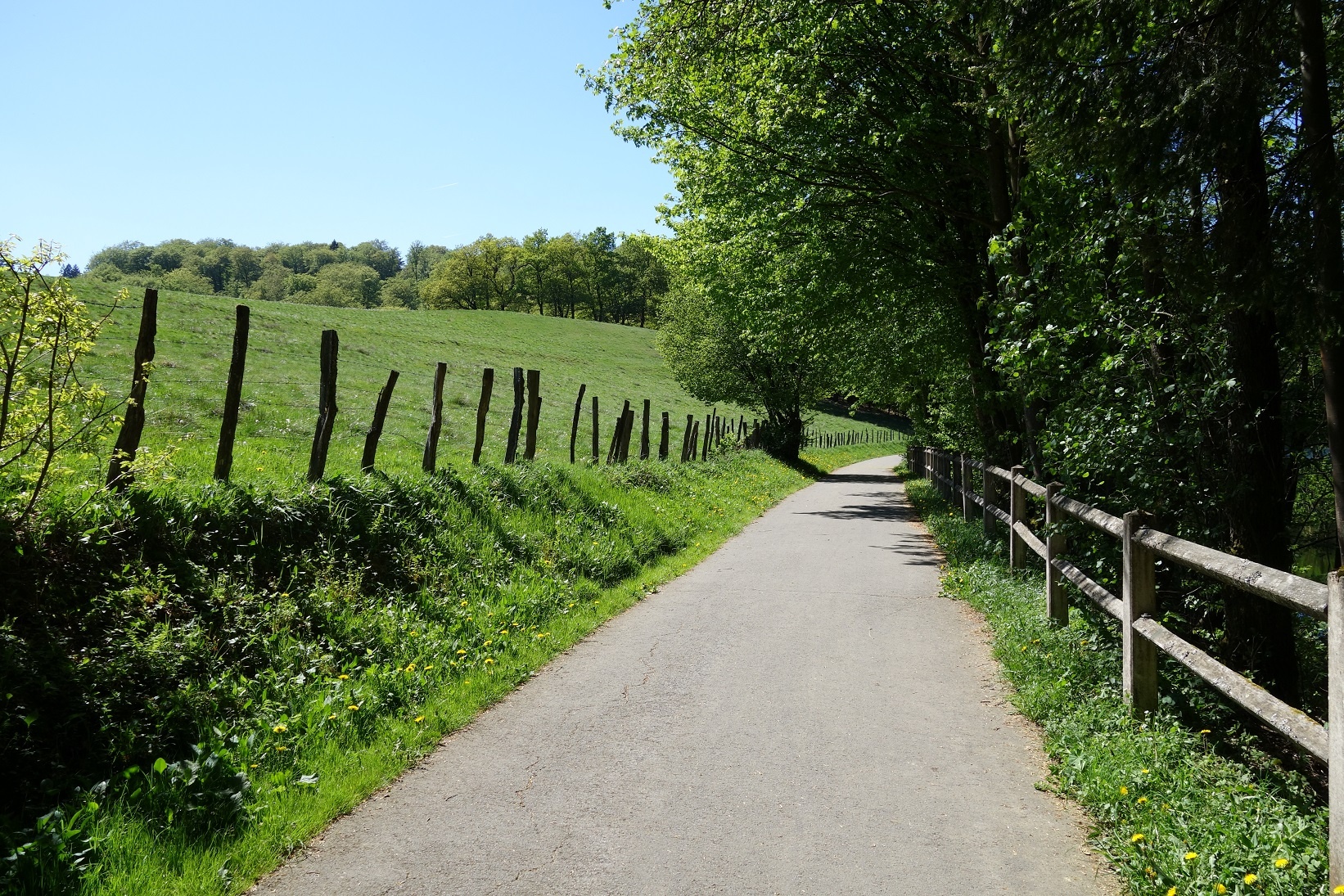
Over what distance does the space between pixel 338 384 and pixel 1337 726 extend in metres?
24.3

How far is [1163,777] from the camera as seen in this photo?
14.3 ft

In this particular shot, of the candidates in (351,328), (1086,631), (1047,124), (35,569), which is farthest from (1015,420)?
(351,328)

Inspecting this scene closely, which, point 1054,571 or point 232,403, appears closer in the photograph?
point 232,403

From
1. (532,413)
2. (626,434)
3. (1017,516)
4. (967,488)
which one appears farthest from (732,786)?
(626,434)

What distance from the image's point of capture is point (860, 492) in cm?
2697

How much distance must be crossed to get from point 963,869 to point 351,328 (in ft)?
135

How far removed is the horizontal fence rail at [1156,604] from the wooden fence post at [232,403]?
Answer: 23.0ft

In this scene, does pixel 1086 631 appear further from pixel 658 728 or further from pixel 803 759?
pixel 658 728

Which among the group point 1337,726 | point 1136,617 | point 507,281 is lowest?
point 1136,617

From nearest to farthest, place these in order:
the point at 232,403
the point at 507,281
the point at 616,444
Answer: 1. the point at 232,403
2. the point at 616,444
3. the point at 507,281

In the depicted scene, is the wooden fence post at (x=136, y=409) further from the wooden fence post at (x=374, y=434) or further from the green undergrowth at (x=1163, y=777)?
the green undergrowth at (x=1163, y=777)

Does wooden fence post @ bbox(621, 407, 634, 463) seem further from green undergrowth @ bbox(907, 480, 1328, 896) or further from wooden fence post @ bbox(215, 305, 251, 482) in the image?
green undergrowth @ bbox(907, 480, 1328, 896)

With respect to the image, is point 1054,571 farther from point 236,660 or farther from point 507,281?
point 507,281

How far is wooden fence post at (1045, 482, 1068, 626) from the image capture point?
25.4 ft
